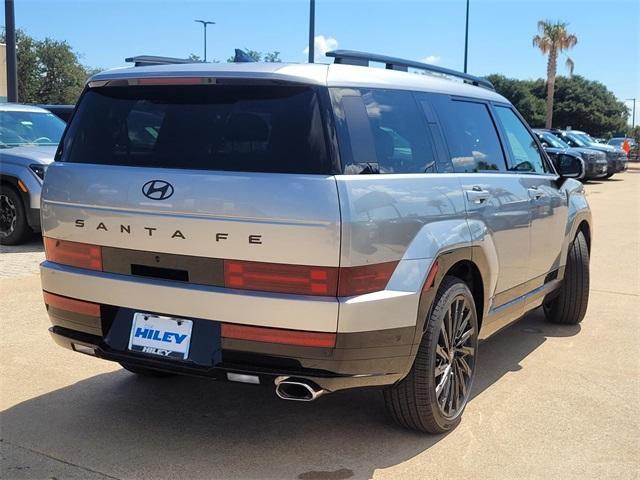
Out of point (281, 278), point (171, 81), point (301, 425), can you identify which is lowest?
point (301, 425)

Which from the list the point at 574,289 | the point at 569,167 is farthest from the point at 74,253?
the point at 574,289

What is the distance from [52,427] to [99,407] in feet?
1.08

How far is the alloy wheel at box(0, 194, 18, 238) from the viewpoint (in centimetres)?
902

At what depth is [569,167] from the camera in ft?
18.1

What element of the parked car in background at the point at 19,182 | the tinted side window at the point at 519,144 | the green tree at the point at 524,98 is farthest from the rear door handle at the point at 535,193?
the green tree at the point at 524,98

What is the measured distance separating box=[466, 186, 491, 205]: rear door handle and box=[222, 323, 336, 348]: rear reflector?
4.45 ft

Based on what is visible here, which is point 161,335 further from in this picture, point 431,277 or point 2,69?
point 2,69

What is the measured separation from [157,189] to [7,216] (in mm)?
6723

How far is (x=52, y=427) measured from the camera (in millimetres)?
3725

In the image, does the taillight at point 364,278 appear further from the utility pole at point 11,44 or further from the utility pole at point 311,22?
the utility pole at point 311,22

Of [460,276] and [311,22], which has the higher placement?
[311,22]

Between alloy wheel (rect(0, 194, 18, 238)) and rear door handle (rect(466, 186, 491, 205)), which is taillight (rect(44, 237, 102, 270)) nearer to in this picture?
rear door handle (rect(466, 186, 491, 205))

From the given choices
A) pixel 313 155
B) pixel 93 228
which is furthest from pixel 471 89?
pixel 93 228

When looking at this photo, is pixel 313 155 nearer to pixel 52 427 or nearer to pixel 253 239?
pixel 253 239
